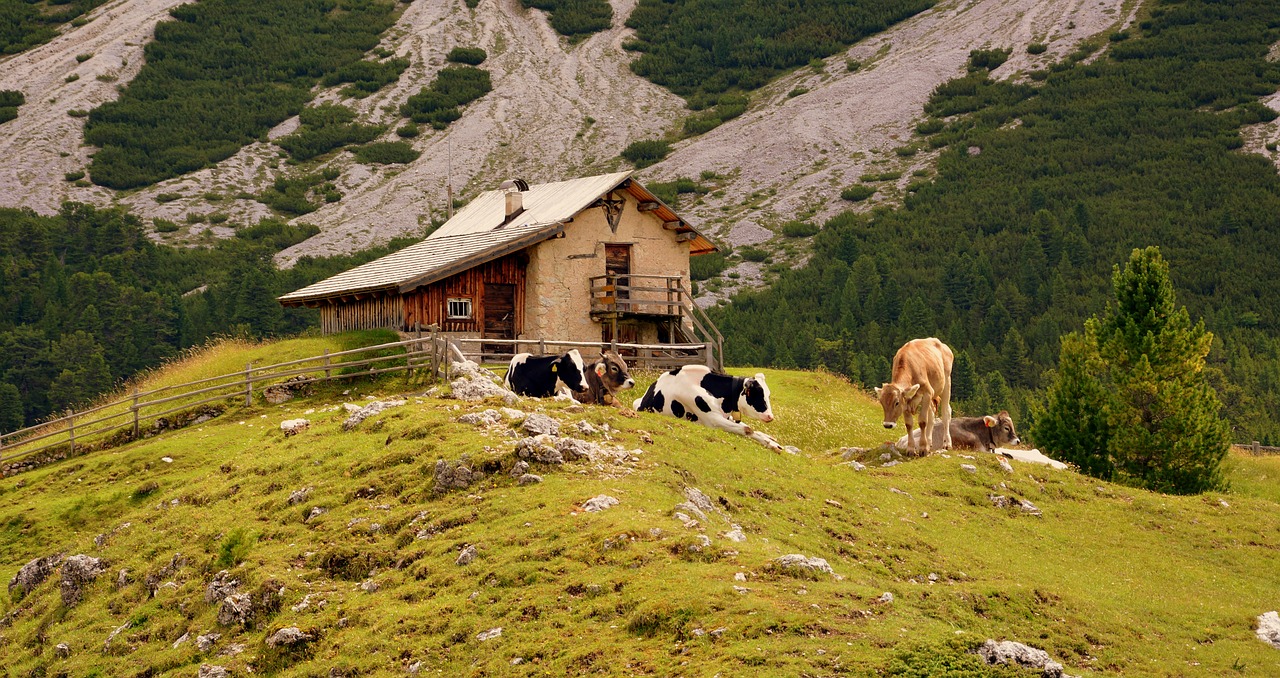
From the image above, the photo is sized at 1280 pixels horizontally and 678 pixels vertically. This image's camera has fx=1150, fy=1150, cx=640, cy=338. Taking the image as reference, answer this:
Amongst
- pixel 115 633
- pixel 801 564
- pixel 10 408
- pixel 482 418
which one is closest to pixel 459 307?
pixel 482 418

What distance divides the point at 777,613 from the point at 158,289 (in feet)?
330

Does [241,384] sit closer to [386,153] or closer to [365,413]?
[365,413]

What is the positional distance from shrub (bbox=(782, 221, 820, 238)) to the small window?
94093 millimetres

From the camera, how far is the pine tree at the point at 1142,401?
34375mm

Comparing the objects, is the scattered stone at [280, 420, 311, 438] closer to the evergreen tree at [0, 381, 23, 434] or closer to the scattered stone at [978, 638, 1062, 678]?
the scattered stone at [978, 638, 1062, 678]

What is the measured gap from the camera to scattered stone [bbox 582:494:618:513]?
1789 centimetres

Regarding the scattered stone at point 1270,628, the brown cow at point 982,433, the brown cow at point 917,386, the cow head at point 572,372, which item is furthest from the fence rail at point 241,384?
the scattered stone at point 1270,628

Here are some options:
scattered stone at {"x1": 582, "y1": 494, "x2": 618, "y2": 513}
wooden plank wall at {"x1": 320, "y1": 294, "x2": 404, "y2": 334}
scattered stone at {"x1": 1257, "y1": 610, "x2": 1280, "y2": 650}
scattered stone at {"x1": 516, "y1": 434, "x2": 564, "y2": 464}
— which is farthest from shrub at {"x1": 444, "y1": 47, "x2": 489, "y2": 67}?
scattered stone at {"x1": 1257, "y1": 610, "x2": 1280, "y2": 650}

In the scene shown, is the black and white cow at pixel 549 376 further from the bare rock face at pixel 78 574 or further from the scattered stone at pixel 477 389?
the bare rock face at pixel 78 574

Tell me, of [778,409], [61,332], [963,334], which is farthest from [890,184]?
[778,409]

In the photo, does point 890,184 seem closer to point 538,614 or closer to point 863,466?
point 863,466

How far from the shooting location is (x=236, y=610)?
17812mm

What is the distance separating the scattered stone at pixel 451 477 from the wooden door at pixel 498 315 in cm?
1761

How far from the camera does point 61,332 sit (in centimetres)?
9344
